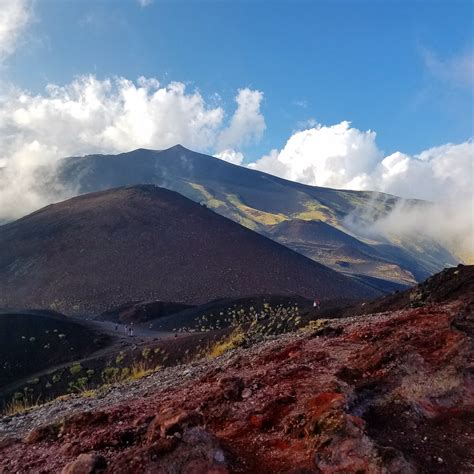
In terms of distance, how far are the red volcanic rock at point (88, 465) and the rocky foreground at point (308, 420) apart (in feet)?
0.04

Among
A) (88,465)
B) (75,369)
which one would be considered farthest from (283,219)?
(88,465)

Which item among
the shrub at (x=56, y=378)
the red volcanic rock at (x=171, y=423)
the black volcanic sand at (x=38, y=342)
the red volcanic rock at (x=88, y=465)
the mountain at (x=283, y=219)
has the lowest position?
the black volcanic sand at (x=38, y=342)

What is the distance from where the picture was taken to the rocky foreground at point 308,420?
188 inches

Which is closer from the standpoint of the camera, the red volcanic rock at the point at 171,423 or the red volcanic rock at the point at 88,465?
the red volcanic rock at the point at 88,465

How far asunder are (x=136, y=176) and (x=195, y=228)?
120 metres

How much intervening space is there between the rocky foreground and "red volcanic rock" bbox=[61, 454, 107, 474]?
1 cm

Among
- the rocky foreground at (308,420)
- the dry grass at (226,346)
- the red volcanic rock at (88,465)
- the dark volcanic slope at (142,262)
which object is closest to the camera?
the rocky foreground at (308,420)

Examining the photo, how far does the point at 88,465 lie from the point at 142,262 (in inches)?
2579

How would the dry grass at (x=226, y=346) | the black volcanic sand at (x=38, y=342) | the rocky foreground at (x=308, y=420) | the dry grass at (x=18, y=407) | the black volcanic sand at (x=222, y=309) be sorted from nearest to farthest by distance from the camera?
the rocky foreground at (x=308, y=420) → the dry grass at (x=18, y=407) → the dry grass at (x=226, y=346) → the black volcanic sand at (x=38, y=342) → the black volcanic sand at (x=222, y=309)

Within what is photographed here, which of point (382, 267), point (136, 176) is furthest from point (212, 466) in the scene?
point (136, 176)

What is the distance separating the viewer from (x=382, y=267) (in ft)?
413

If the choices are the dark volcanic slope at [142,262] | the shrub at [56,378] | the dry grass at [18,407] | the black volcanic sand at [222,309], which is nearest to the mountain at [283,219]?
the dark volcanic slope at [142,262]

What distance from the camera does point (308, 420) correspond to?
17.9 ft

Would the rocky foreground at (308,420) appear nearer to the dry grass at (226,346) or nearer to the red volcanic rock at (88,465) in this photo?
the red volcanic rock at (88,465)
